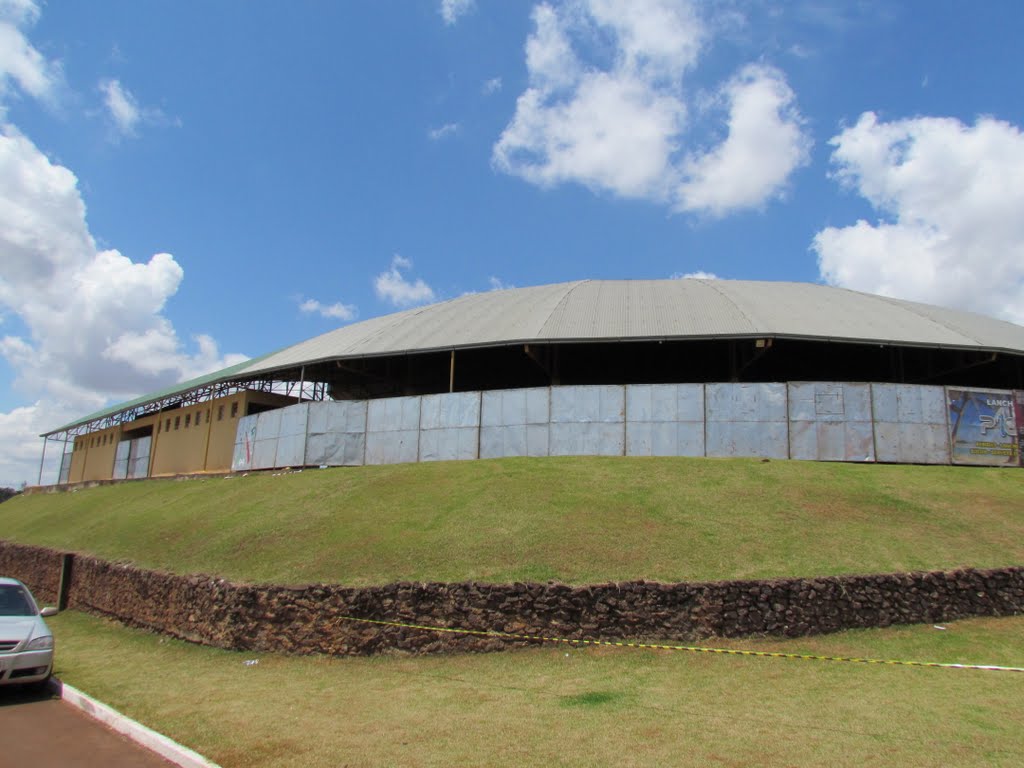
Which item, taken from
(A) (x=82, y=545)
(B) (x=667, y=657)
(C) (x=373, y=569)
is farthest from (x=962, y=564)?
(A) (x=82, y=545)

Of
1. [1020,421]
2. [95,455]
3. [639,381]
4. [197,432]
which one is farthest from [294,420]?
[95,455]

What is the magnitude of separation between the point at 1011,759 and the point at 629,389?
14426mm

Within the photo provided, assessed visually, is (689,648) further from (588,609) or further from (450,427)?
(450,427)

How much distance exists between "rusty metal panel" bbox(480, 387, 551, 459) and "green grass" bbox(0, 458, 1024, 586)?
5.13ft

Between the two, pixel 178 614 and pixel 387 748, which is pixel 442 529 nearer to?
pixel 178 614

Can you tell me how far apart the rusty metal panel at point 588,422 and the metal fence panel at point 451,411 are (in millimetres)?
2531

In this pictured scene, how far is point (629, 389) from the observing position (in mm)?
20203

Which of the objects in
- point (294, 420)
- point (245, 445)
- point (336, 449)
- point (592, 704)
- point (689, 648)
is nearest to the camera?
point (592, 704)

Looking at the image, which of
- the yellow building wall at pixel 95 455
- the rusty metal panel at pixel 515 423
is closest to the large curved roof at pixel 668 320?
the rusty metal panel at pixel 515 423

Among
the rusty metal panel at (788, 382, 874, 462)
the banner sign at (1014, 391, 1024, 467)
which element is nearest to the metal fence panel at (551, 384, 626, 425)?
Result: the rusty metal panel at (788, 382, 874, 462)

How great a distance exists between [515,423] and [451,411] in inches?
85.5

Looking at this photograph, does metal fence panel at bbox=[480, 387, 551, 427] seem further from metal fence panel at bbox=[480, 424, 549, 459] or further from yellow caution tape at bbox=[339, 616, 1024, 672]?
yellow caution tape at bbox=[339, 616, 1024, 672]

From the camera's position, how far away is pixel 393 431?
73.6ft

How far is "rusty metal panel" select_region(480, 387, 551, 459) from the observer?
67.2 feet
